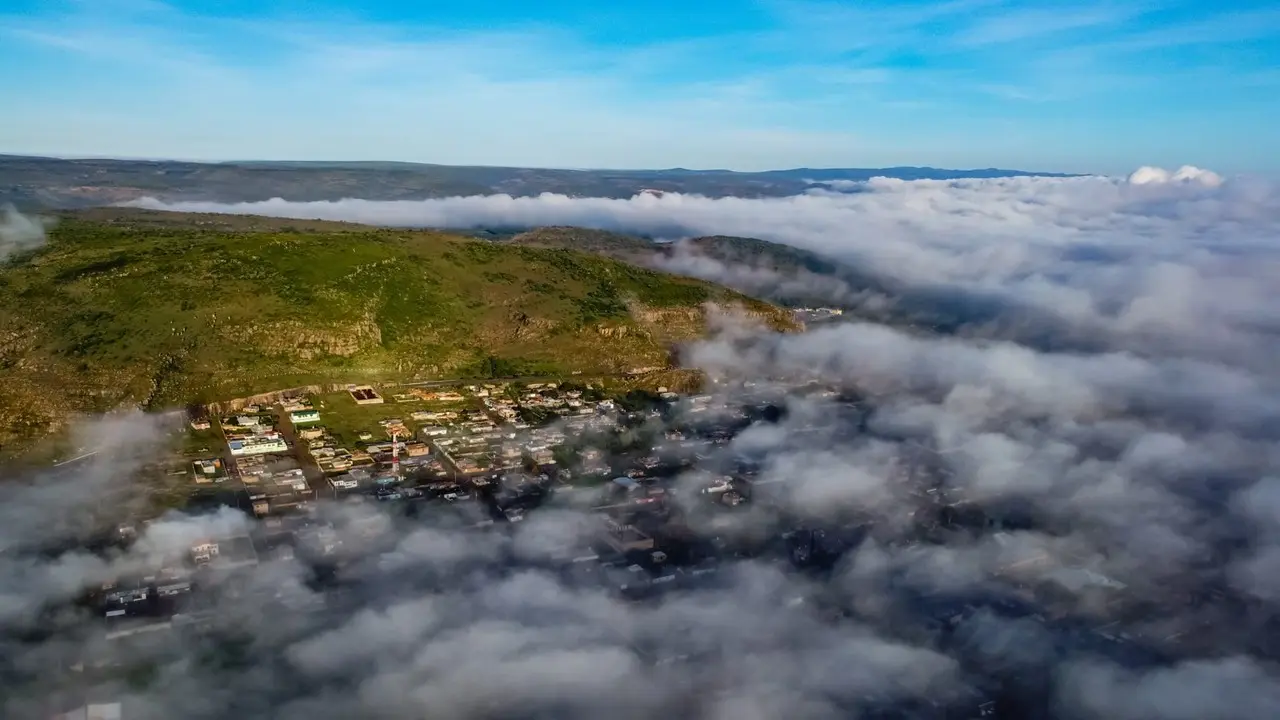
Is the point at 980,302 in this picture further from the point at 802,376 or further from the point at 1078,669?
the point at 1078,669

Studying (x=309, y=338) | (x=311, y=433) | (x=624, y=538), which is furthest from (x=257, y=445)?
(x=624, y=538)

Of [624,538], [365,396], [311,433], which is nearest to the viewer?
[624,538]

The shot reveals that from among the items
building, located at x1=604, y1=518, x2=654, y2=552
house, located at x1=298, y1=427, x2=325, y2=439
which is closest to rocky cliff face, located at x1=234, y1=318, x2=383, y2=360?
house, located at x1=298, y1=427, x2=325, y2=439

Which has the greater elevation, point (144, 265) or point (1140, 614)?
point (144, 265)

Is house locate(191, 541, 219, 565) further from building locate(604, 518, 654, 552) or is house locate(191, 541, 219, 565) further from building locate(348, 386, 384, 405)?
building locate(348, 386, 384, 405)

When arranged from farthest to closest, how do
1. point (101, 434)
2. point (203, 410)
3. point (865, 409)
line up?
point (865, 409), point (203, 410), point (101, 434)

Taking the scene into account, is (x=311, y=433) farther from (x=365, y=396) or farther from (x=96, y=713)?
(x=96, y=713)

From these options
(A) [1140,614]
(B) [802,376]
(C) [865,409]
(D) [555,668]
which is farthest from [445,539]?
(B) [802,376]

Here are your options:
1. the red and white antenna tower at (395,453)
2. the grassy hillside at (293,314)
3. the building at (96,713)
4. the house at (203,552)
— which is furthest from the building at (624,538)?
the grassy hillside at (293,314)
